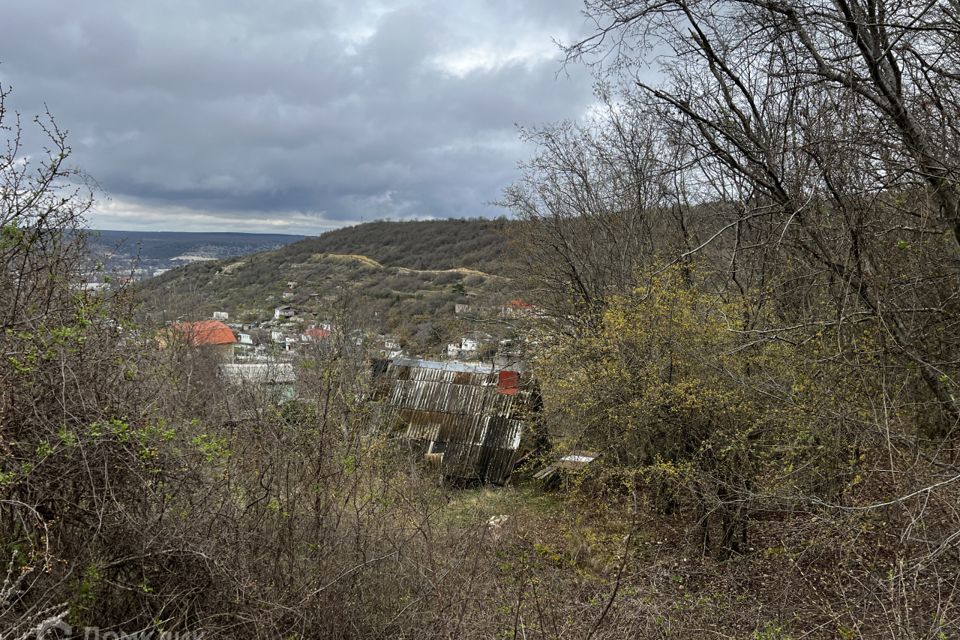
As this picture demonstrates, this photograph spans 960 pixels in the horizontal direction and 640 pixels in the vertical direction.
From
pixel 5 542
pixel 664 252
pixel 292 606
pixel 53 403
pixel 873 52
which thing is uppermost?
pixel 873 52

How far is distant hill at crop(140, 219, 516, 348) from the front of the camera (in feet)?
92.8

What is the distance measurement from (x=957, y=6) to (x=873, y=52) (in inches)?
19.9

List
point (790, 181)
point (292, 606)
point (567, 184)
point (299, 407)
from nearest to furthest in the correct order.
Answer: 1. point (292, 606)
2. point (790, 181)
3. point (299, 407)
4. point (567, 184)

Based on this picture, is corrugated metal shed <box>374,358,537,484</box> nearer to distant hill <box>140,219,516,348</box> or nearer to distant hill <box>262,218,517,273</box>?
distant hill <box>140,219,516,348</box>

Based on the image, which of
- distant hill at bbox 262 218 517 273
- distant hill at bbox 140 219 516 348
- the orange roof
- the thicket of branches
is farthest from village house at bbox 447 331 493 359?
distant hill at bbox 262 218 517 273

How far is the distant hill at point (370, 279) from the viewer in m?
28.3

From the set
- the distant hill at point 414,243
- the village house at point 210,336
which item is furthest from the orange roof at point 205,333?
the distant hill at point 414,243

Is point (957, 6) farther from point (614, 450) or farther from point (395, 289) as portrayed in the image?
point (395, 289)

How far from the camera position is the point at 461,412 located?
17422 millimetres

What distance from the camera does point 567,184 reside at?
16812mm

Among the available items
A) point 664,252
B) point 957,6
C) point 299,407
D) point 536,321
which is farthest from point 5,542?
point 536,321

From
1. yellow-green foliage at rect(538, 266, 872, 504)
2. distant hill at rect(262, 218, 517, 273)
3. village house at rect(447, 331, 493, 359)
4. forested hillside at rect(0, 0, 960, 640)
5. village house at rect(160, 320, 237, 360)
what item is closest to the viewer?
forested hillside at rect(0, 0, 960, 640)

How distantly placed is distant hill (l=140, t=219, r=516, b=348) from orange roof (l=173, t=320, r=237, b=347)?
22.1 inches

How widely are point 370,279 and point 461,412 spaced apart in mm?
45168
